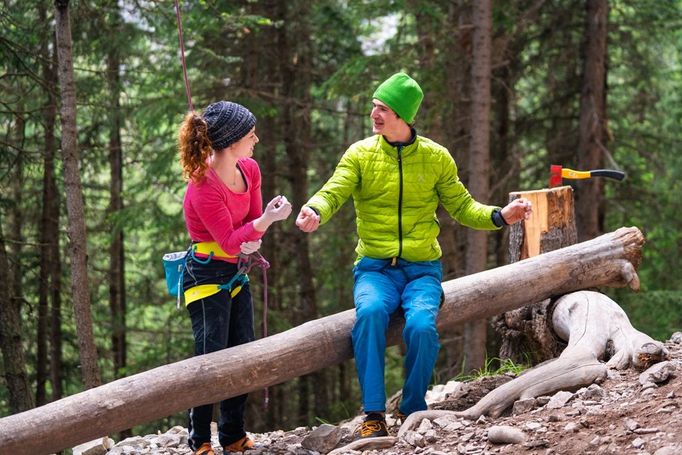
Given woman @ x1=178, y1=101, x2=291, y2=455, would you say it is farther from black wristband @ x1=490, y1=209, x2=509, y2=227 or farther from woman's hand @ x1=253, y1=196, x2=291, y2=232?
black wristband @ x1=490, y1=209, x2=509, y2=227

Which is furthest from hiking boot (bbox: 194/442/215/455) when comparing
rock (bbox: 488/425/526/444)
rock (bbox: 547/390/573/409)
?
rock (bbox: 547/390/573/409)

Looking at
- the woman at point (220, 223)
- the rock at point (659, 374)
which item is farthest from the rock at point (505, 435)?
the woman at point (220, 223)

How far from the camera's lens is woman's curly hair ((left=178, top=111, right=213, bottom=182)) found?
4.90 m

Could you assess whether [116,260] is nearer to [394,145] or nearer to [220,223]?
[394,145]

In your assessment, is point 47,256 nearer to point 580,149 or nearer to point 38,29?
point 38,29

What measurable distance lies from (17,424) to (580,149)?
10.3 m

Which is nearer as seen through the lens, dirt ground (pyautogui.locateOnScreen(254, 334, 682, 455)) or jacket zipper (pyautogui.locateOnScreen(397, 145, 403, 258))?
dirt ground (pyautogui.locateOnScreen(254, 334, 682, 455))

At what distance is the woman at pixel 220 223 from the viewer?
4.90 m

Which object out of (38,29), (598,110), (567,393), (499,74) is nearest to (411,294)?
(567,393)

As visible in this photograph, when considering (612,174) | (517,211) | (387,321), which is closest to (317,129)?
(612,174)

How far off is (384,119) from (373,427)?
1968 millimetres

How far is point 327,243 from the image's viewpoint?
1722 centimetres

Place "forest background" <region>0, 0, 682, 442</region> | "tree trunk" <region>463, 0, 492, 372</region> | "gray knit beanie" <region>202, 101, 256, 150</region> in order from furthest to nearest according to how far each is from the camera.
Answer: "forest background" <region>0, 0, 682, 442</region> → "tree trunk" <region>463, 0, 492, 372</region> → "gray knit beanie" <region>202, 101, 256, 150</region>

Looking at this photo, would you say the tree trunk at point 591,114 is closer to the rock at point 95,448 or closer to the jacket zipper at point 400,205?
the jacket zipper at point 400,205
